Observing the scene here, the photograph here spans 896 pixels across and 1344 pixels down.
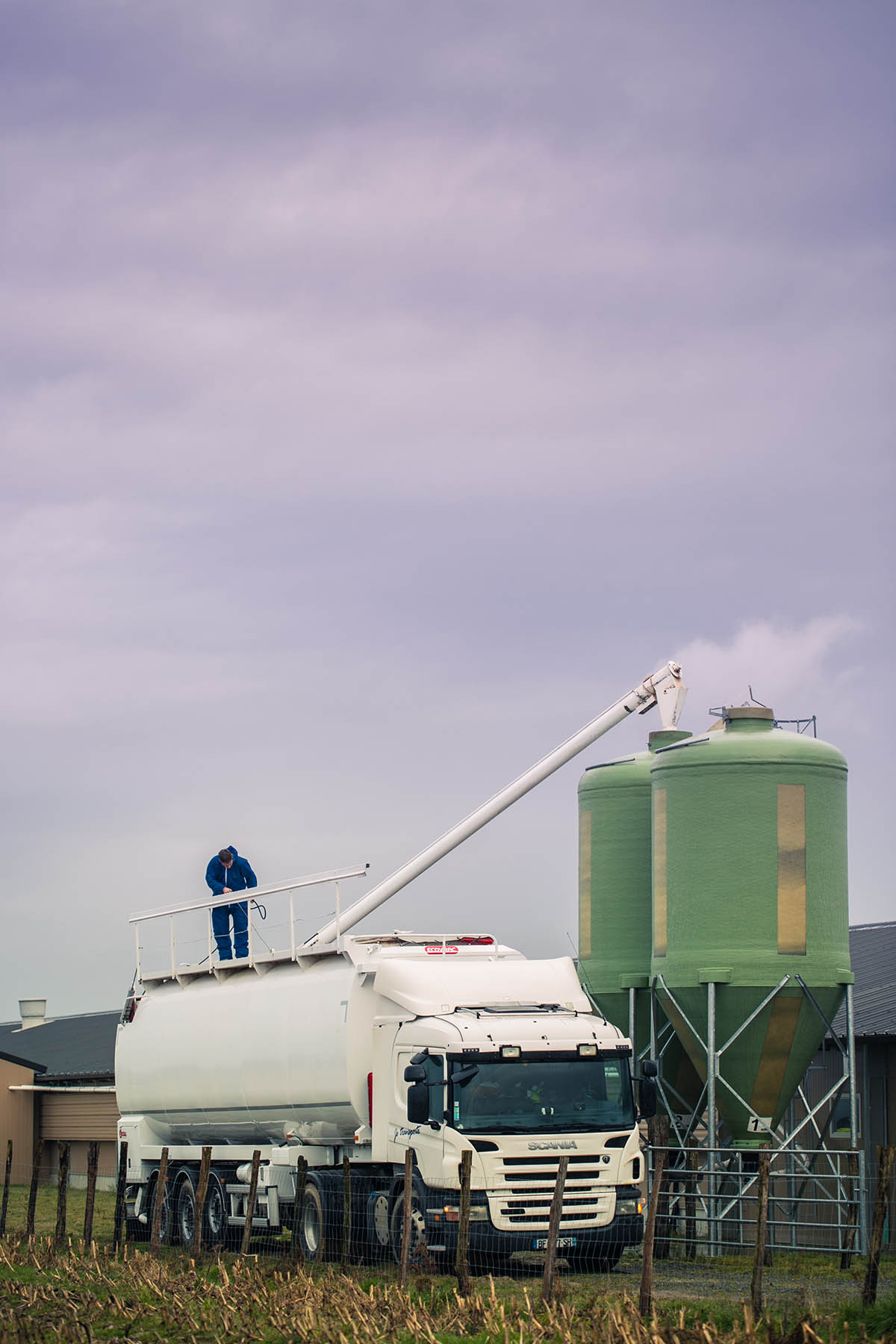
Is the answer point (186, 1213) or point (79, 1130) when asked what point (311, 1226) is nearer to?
point (186, 1213)

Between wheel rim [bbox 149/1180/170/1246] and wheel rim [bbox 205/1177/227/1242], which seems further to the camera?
wheel rim [bbox 149/1180/170/1246]

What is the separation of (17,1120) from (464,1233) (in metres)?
32.8

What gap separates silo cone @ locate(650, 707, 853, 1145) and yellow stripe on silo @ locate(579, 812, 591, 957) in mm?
3000

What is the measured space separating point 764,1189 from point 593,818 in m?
10.9

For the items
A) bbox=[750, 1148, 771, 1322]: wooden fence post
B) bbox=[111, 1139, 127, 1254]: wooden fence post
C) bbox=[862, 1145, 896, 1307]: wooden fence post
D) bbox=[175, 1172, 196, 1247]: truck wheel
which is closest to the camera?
bbox=[862, 1145, 896, 1307]: wooden fence post

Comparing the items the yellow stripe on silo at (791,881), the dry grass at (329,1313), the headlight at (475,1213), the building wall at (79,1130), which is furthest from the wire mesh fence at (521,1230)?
the building wall at (79,1130)

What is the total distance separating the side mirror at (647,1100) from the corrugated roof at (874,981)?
18.3 feet

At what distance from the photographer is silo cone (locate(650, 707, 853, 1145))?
23500 mm

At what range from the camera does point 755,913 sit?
928 inches

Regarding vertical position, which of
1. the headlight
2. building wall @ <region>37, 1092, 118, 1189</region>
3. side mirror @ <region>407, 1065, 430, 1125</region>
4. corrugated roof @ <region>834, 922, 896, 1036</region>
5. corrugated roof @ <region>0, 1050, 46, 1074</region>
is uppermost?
corrugated roof @ <region>834, 922, 896, 1036</region>

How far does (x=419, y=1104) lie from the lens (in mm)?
19594

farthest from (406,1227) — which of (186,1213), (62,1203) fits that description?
(186,1213)

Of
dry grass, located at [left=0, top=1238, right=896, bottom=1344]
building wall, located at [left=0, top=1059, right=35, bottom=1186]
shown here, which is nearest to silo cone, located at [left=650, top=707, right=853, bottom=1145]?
dry grass, located at [left=0, top=1238, right=896, bottom=1344]

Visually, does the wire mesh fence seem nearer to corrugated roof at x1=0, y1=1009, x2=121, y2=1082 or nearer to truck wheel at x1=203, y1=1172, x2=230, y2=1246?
truck wheel at x1=203, y1=1172, x2=230, y2=1246
